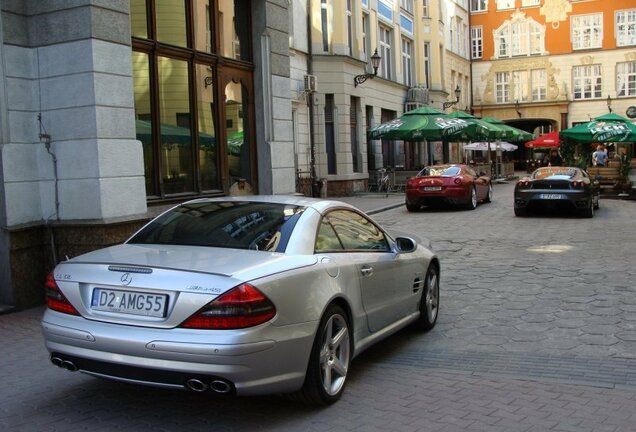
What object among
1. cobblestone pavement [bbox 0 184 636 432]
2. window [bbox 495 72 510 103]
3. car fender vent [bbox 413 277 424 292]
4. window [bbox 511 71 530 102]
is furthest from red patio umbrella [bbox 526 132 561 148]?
car fender vent [bbox 413 277 424 292]

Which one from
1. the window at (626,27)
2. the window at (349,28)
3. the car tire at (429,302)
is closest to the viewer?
the car tire at (429,302)

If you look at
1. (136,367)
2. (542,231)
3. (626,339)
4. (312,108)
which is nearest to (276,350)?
(136,367)

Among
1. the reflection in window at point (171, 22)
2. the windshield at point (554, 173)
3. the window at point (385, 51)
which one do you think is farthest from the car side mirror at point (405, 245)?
the window at point (385, 51)

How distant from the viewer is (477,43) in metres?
54.4

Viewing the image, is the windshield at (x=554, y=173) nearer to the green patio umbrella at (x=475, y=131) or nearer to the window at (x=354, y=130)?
the green patio umbrella at (x=475, y=131)

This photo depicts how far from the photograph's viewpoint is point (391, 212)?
67.2ft

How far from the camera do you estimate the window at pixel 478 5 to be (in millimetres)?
54188

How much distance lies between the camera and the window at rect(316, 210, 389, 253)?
17.2 ft

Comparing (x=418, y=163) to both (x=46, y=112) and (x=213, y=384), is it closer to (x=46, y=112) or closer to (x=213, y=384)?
(x=46, y=112)

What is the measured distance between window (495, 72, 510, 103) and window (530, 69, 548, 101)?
1.93 meters

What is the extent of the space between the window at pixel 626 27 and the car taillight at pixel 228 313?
53028 mm

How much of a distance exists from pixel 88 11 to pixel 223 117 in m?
3.63

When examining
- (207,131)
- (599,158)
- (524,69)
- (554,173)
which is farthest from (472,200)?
(524,69)

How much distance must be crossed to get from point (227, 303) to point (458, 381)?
219 cm
